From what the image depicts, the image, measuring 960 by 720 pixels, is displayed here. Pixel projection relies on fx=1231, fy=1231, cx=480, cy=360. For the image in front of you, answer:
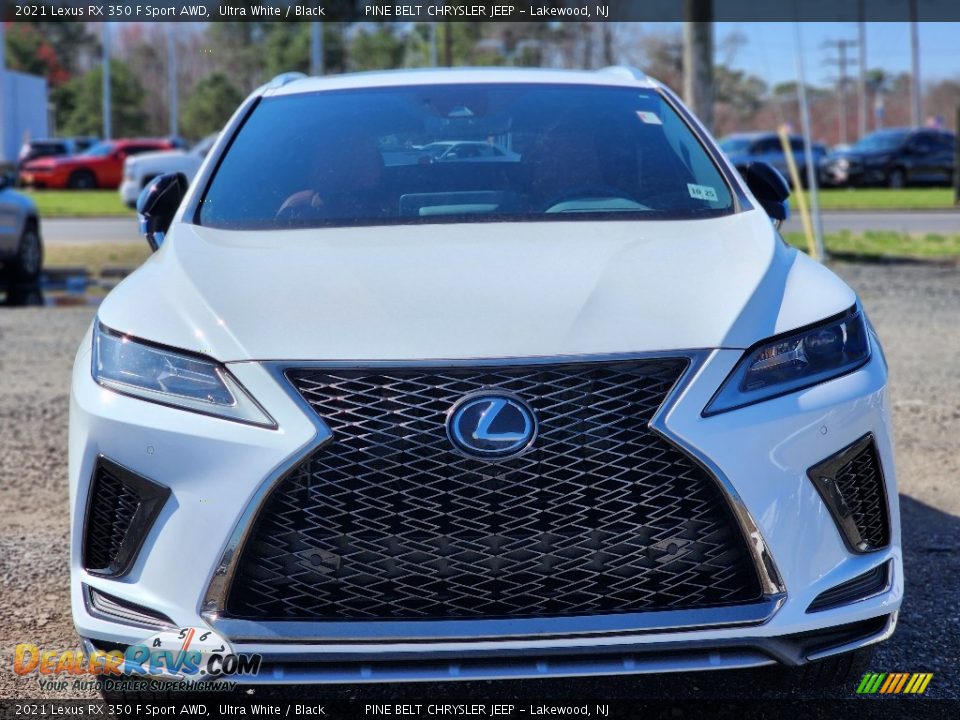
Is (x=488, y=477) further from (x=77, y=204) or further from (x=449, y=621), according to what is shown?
(x=77, y=204)

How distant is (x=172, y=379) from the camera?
8.71 ft

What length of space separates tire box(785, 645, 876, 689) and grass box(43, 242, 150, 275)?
11.5 metres

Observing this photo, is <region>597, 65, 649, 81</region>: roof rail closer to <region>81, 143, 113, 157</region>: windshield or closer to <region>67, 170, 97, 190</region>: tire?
<region>81, 143, 113, 157</region>: windshield

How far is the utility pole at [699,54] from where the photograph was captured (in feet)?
48.0

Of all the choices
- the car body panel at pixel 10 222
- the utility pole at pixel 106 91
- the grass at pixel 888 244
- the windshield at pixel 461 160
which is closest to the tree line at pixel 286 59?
the utility pole at pixel 106 91

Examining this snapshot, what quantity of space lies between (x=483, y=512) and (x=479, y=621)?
22cm

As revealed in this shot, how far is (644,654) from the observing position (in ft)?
8.25

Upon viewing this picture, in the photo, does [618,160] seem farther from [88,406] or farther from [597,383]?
[88,406]

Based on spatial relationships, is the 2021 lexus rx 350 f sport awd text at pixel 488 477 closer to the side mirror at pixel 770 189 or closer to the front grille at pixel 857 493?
the front grille at pixel 857 493

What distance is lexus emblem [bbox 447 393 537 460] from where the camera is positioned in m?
2.45

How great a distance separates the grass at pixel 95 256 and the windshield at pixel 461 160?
9812 mm

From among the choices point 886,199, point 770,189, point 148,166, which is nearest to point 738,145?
point 886,199

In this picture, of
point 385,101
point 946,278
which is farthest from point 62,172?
point 385,101

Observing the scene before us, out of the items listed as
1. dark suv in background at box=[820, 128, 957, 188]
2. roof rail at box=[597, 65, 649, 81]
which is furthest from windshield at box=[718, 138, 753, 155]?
roof rail at box=[597, 65, 649, 81]
